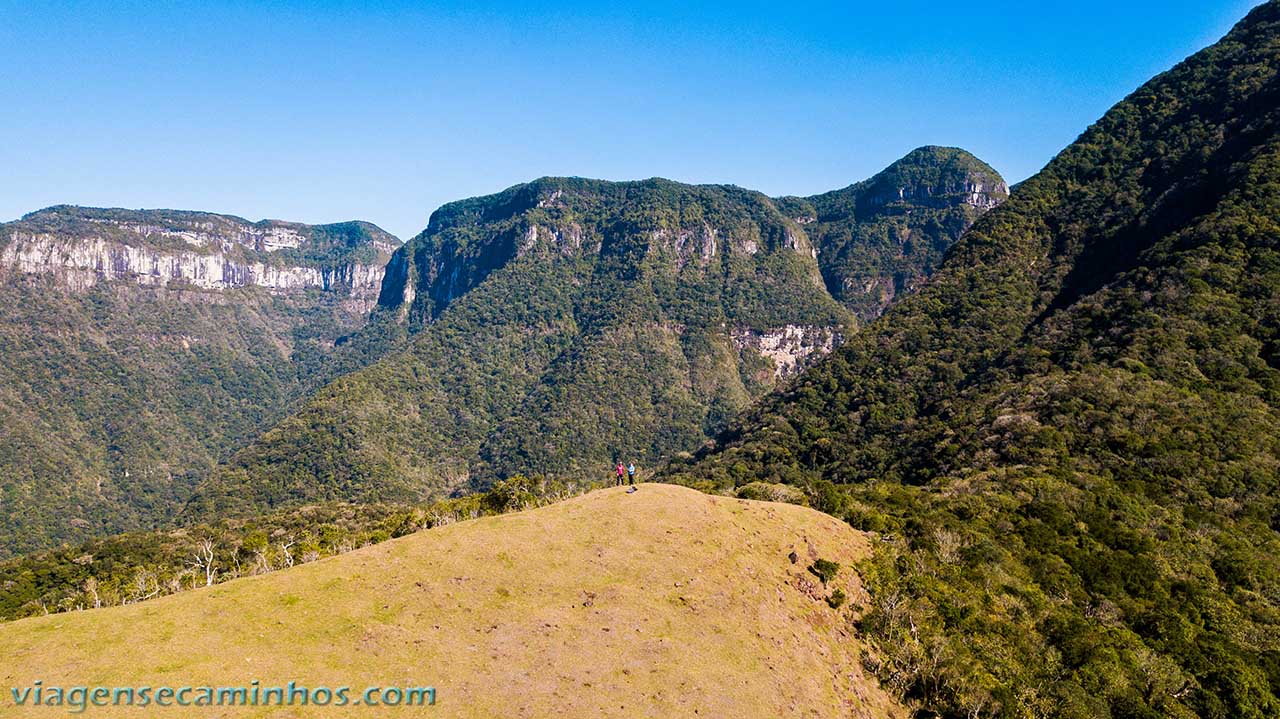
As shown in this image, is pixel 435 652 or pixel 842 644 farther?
pixel 842 644

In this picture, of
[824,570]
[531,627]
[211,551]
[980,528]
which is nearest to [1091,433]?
[980,528]

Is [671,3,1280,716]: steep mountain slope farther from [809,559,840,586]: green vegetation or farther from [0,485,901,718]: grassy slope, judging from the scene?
[0,485,901,718]: grassy slope

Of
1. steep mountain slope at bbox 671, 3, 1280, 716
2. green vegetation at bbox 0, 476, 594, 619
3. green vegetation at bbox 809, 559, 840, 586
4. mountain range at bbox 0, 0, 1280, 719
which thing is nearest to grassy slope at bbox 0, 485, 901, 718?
mountain range at bbox 0, 0, 1280, 719

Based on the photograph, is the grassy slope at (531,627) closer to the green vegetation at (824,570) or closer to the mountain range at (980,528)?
the mountain range at (980,528)

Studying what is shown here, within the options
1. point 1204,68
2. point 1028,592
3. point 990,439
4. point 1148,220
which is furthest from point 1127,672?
point 1204,68

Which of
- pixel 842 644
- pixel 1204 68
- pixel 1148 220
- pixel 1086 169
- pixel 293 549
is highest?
pixel 1204 68

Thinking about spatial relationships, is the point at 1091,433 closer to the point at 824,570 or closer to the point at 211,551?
the point at 824,570

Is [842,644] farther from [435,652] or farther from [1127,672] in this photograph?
[435,652]
